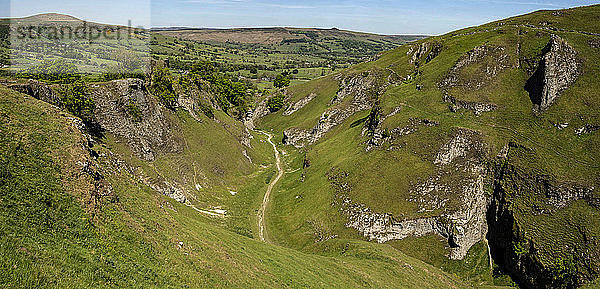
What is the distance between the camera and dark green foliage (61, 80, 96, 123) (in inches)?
1908

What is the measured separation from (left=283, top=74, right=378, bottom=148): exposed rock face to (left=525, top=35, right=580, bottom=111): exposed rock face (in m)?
49.1

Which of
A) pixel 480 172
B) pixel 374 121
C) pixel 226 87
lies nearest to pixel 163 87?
pixel 226 87

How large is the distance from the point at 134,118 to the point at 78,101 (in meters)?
11.2

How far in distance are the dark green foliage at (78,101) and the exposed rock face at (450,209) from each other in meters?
48.9

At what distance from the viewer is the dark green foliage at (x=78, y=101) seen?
48.5 meters

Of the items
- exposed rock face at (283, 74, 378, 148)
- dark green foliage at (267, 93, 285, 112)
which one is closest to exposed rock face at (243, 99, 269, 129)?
dark green foliage at (267, 93, 285, 112)

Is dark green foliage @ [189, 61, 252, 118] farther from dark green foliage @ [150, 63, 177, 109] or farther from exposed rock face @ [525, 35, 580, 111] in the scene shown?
exposed rock face @ [525, 35, 580, 111]

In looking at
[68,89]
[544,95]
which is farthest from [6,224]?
→ [544,95]

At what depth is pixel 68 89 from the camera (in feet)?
163

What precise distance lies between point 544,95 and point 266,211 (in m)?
62.5

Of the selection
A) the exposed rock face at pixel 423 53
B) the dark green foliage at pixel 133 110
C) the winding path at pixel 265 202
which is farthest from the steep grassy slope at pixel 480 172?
the dark green foliage at pixel 133 110

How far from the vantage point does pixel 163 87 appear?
75.6 metres

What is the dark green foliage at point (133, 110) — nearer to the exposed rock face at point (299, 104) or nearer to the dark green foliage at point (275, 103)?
the exposed rock face at point (299, 104)

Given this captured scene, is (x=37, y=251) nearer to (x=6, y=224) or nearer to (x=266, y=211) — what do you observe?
(x=6, y=224)
